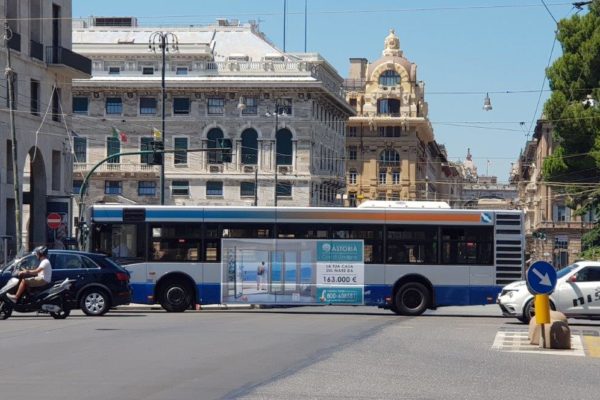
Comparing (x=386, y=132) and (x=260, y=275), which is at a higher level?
(x=386, y=132)

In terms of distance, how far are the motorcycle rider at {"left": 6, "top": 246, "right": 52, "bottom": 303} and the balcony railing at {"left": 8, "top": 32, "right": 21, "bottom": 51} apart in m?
25.5

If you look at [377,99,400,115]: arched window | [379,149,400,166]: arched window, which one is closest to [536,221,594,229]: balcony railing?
[379,149,400,166]: arched window

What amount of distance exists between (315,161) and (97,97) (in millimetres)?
16243

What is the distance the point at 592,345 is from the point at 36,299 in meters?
12.4

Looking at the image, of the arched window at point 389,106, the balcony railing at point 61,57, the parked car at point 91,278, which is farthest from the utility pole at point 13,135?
the arched window at point 389,106

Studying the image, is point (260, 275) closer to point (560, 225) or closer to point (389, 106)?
point (560, 225)

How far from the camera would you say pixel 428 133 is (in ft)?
464

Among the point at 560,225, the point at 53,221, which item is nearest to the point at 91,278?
the point at 53,221

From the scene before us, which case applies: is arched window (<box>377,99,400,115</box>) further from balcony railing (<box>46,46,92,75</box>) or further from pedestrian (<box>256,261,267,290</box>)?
pedestrian (<box>256,261,267,290</box>)

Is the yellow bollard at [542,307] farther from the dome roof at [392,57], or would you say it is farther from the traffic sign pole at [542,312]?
the dome roof at [392,57]

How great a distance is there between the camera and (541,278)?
21.4m

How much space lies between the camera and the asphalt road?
14031 millimetres

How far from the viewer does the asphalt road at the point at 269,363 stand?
552 inches

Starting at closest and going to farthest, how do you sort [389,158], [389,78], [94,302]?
[94,302] → [389,158] → [389,78]
